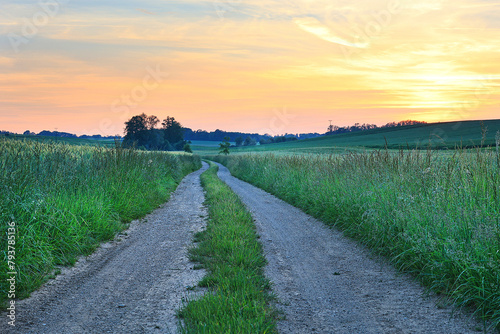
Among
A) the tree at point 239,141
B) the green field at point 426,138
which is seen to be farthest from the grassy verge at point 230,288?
the tree at point 239,141

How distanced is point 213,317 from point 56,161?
6759 millimetres

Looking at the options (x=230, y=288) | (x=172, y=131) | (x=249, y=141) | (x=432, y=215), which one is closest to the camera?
(x=230, y=288)

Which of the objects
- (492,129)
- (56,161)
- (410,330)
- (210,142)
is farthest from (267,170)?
(210,142)

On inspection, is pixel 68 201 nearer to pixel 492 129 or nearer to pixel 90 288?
pixel 90 288

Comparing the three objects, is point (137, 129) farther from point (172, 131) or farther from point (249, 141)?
point (249, 141)

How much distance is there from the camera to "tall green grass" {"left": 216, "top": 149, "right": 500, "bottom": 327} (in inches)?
175

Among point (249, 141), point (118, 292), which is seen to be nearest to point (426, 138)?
point (118, 292)

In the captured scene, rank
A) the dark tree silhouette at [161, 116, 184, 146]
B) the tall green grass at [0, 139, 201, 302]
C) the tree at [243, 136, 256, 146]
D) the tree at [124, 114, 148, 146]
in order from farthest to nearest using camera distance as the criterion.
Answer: the tree at [243, 136, 256, 146]
the dark tree silhouette at [161, 116, 184, 146]
the tree at [124, 114, 148, 146]
the tall green grass at [0, 139, 201, 302]

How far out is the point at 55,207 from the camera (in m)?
6.86

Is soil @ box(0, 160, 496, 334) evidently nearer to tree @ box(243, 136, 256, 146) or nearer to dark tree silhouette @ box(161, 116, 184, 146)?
dark tree silhouette @ box(161, 116, 184, 146)

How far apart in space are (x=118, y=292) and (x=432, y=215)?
5.31m

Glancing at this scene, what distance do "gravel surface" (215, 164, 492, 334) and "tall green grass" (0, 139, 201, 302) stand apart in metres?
3.76

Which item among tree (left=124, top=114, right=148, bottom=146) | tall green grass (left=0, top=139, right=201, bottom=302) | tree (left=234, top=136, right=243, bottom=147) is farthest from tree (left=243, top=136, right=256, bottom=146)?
tall green grass (left=0, top=139, right=201, bottom=302)

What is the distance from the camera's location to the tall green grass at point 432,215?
14.6 feet
